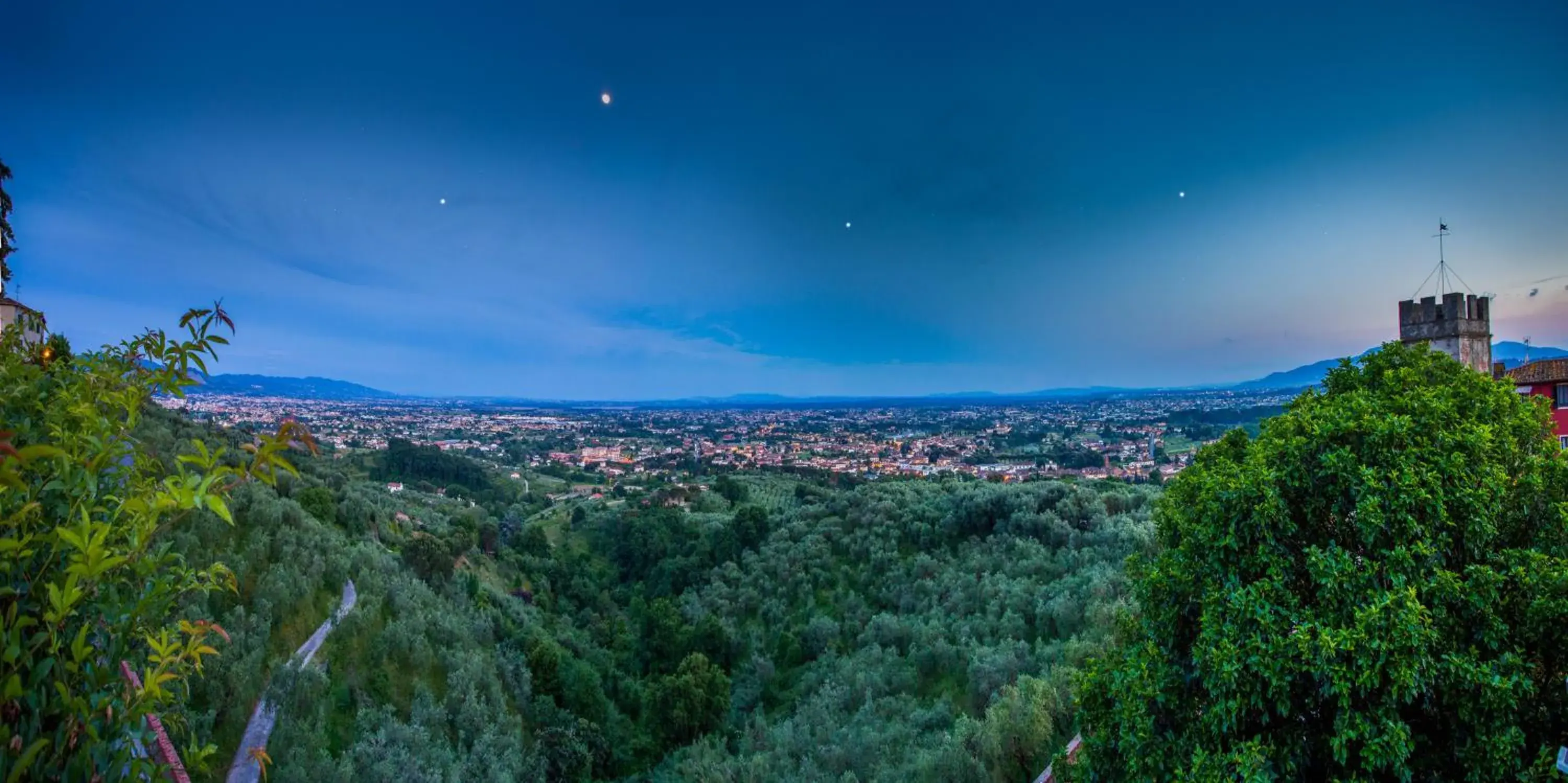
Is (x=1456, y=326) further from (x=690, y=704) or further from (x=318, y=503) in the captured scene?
(x=318, y=503)

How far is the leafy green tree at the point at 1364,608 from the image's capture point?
15.4ft

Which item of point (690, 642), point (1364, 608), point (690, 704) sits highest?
point (1364, 608)

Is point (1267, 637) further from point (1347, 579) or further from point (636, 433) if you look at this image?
point (636, 433)

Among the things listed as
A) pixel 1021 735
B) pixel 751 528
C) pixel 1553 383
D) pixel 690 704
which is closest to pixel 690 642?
pixel 690 704

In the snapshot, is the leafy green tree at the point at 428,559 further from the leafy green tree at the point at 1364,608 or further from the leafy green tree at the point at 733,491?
the leafy green tree at the point at 733,491

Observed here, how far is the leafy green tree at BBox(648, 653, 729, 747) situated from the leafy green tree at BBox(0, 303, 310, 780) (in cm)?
1690

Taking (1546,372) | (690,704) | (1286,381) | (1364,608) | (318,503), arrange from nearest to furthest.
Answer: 1. (1364,608)
2. (1546,372)
3. (690,704)
4. (318,503)
5. (1286,381)

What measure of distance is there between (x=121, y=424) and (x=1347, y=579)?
26.2 ft

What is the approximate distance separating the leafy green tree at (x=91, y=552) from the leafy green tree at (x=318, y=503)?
23791 millimetres

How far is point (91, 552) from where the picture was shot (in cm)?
175

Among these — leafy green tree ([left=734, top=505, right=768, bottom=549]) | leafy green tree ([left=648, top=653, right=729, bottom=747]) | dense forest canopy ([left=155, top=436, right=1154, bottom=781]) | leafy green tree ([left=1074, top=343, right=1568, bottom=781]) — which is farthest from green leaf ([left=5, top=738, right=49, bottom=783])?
leafy green tree ([left=734, top=505, right=768, bottom=549])

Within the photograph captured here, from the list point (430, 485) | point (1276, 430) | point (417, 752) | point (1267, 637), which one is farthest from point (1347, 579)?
point (430, 485)

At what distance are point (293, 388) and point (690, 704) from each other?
156 m

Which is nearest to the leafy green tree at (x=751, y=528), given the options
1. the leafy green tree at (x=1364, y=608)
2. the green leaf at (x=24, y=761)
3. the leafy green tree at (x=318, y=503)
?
the leafy green tree at (x=318, y=503)
